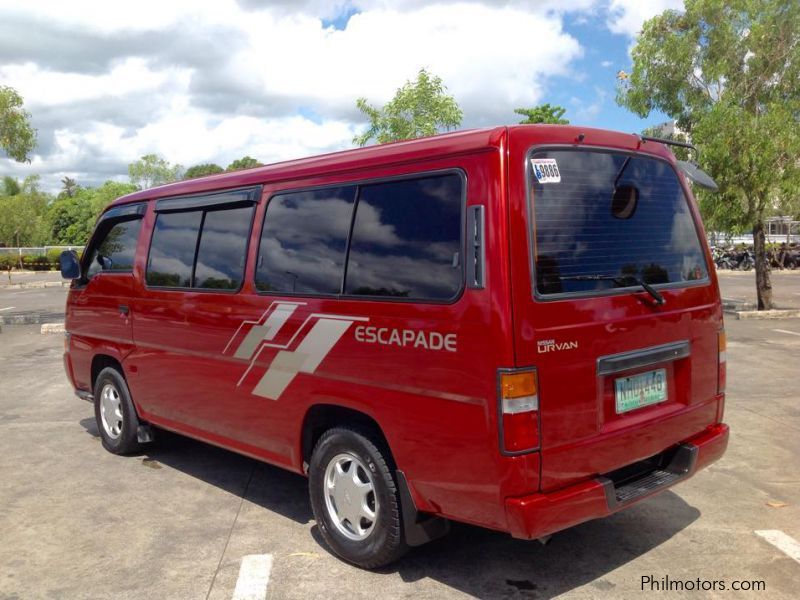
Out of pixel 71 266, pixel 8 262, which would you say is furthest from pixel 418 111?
pixel 8 262

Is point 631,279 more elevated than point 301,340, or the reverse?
point 631,279

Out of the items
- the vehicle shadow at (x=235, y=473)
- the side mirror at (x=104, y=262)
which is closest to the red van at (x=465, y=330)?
the vehicle shadow at (x=235, y=473)

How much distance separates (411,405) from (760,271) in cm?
1427

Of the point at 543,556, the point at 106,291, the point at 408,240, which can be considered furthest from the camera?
the point at 106,291

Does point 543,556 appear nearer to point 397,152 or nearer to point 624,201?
point 624,201

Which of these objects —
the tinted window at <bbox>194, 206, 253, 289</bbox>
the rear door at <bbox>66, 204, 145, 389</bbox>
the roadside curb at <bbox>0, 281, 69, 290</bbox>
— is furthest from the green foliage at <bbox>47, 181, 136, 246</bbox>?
the tinted window at <bbox>194, 206, 253, 289</bbox>

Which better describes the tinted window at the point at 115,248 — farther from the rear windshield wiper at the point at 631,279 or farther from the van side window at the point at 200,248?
the rear windshield wiper at the point at 631,279

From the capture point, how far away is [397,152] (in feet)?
11.9

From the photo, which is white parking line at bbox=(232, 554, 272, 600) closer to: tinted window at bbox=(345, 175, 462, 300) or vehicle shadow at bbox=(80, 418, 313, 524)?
vehicle shadow at bbox=(80, 418, 313, 524)

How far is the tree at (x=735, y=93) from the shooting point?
1396 centimetres

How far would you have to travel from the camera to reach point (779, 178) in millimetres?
14039

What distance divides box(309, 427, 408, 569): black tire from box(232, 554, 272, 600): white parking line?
37 centimetres

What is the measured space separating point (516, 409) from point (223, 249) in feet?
8.26

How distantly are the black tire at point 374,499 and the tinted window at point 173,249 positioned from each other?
1784 mm
